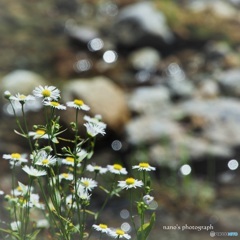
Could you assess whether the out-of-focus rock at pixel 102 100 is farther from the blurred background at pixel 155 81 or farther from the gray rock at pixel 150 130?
the gray rock at pixel 150 130

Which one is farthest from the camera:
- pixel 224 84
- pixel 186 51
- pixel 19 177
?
pixel 186 51

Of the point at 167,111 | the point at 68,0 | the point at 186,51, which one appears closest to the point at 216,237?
the point at 167,111

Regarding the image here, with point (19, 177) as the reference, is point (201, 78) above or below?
above

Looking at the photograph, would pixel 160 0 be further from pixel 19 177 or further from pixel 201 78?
pixel 19 177

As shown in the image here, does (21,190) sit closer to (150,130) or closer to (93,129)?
(93,129)

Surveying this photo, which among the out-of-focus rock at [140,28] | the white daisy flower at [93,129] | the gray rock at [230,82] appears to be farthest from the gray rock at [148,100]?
the white daisy flower at [93,129]

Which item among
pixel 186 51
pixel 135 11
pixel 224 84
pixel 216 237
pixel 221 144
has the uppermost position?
pixel 135 11
